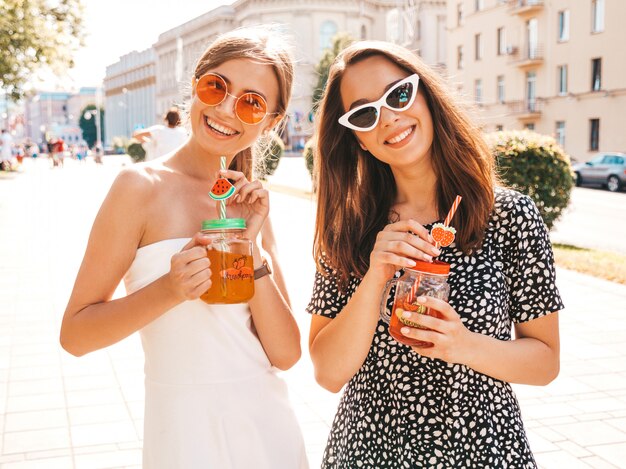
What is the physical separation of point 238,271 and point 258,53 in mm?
685

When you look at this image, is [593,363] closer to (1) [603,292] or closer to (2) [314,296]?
(1) [603,292]

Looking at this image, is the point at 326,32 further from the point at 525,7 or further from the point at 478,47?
the point at 525,7

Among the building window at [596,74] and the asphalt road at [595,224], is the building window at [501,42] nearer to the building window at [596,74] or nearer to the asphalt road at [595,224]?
the building window at [596,74]

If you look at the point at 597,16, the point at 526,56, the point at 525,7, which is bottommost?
the point at 526,56

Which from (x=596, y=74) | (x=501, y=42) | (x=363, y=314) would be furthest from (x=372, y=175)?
(x=501, y=42)

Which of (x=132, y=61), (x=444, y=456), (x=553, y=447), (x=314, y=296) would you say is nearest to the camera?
(x=444, y=456)

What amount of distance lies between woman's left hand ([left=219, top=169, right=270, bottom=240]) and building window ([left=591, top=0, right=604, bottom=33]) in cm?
3684

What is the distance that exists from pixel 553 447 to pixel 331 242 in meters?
2.61

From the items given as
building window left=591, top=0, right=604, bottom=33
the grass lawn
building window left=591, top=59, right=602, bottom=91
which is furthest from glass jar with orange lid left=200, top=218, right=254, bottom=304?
building window left=591, top=59, right=602, bottom=91

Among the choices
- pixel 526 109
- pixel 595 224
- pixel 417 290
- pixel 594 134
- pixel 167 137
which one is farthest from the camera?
pixel 526 109

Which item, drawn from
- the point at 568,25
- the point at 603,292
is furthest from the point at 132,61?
the point at 603,292

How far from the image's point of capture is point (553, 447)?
4.12 meters

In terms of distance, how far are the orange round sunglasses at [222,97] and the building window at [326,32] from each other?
245 ft

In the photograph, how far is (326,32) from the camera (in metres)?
75.0
